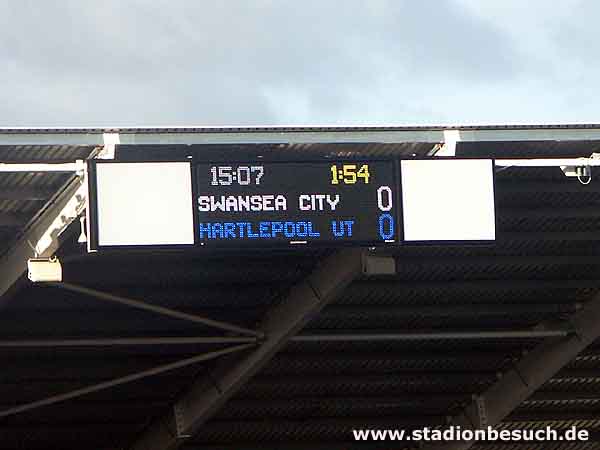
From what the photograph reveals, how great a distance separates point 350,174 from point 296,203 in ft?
2.63

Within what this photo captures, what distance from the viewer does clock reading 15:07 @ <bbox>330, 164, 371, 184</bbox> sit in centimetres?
2000

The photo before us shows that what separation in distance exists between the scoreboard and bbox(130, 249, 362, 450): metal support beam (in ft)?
9.10

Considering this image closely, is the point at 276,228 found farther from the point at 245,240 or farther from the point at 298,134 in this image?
A: the point at 298,134

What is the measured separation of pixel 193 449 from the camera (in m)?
29.8

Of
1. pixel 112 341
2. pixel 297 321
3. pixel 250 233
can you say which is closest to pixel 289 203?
pixel 250 233

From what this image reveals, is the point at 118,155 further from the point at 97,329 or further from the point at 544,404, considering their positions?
the point at 544,404

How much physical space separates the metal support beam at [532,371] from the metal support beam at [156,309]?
5.52 m

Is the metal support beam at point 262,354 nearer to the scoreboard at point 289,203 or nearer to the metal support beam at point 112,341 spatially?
the metal support beam at point 112,341

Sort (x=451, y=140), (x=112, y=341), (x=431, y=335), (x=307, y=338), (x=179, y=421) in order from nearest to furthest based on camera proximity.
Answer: (x=451, y=140) → (x=112, y=341) → (x=307, y=338) → (x=431, y=335) → (x=179, y=421)

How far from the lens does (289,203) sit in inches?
780

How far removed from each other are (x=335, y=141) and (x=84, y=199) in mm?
3312

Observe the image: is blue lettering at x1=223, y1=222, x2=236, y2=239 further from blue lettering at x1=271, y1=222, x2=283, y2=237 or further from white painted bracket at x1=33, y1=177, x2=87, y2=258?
white painted bracket at x1=33, y1=177, x2=87, y2=258

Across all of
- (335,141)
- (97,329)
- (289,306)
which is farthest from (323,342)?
(335,141)

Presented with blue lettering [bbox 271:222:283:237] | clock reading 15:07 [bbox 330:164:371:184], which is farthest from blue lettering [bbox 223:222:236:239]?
clock reading 15:07 [bbox 330:164:371:184]
